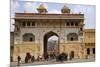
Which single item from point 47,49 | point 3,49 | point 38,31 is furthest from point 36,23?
point 3,49

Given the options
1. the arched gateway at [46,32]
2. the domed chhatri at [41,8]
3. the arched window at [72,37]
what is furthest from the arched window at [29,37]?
the arched window at [72,37]

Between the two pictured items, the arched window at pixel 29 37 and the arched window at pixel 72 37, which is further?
the arched window at pixel 72 37

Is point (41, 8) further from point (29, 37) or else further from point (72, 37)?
point (72, 37)

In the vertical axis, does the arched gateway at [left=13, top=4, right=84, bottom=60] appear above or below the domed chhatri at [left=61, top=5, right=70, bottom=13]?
below

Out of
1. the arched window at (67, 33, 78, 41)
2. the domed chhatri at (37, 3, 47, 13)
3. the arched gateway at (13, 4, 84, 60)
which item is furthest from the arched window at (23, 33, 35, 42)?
the arched window at (67, 33, 78, 41)

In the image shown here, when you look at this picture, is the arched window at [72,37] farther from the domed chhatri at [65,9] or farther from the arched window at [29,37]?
the arched window at [29,37]

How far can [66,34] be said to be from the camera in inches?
97.0

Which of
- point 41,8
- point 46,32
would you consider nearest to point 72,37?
point 46,32

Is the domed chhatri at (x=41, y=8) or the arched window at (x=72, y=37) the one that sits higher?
the domed chhatri at (x=41, y=8)

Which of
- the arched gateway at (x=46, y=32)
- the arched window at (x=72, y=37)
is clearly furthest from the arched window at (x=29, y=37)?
the arched window at (x=72, y=37)

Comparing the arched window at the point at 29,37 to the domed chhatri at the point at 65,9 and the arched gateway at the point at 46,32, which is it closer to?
the arched gateway at the point at 46,32

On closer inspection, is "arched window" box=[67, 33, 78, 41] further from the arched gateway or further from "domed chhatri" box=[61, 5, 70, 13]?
"domed chhatri" box=[61, 5, 70, 13]
